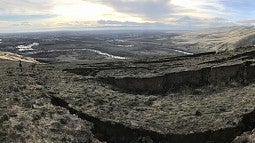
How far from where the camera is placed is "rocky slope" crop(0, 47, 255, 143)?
16.0m

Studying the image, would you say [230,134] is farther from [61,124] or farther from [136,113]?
[61,124]

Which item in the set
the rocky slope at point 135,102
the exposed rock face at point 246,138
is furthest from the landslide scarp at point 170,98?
the exposed rock face at point 246,138

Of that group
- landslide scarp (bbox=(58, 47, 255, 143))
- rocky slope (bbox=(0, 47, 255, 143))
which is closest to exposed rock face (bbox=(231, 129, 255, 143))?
rocky slope (bbox=(0, 47, 255, 143))

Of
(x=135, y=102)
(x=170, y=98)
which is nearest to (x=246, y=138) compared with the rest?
(x=135, y=102)

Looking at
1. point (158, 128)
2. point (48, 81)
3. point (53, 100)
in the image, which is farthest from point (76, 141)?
point (48, 81)

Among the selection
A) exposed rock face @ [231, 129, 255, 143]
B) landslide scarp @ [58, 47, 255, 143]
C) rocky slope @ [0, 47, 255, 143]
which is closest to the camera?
exposed rock face @ [231, 129, 255, 143]

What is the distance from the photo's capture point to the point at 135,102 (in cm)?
2038

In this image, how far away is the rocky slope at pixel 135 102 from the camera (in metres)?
16.0

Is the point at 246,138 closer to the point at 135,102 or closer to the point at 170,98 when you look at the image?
the point at 135,102

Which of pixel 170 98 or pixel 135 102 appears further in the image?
pixel 170 98

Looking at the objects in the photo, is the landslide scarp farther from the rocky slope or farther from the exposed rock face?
the exposed rock face

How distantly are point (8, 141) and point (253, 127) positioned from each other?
8.74 m

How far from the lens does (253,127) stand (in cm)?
1619

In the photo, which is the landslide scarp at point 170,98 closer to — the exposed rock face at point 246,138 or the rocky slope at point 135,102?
the rocky slope at point 135,102
